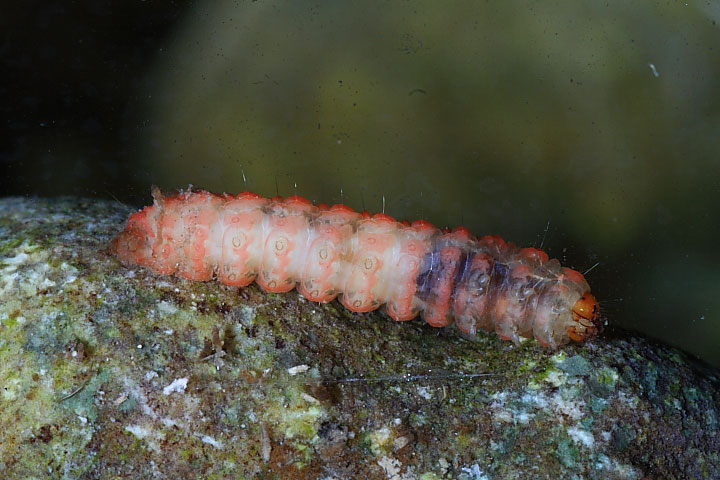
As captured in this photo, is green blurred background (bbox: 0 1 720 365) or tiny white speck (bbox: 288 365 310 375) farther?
green blurred background (bbox: 0 1 720 365)

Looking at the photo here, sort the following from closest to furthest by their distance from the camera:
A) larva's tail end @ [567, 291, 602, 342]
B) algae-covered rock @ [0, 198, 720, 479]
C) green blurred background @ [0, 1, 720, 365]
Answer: algae-covered rock @ [0, 198, 720, 479]
larva's tail end @ [567, 291, 602, 342]
green blurred background @ [0, 1, 720, 365]

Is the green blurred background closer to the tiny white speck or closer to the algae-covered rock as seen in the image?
the algae-covered rock

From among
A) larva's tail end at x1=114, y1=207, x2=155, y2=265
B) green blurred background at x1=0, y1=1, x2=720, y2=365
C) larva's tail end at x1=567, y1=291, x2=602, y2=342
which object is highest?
green blurred background at x1=0, y1=1, x2=720, y2=365

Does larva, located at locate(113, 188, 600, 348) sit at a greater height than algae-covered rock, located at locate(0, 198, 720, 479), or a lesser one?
greater

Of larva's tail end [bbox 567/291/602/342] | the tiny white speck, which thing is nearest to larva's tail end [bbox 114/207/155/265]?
the tiny white speck

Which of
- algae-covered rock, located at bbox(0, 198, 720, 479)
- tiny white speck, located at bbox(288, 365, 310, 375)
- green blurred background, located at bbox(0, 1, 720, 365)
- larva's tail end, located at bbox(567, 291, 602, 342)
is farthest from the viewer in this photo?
green blurred background, located at bbox(0, 1, 720, 365)

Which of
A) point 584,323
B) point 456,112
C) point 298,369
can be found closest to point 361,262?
point 298,369
